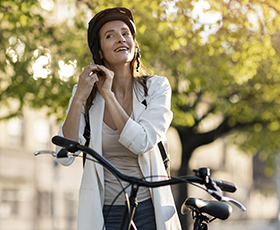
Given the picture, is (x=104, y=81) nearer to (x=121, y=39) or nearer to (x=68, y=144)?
(x=121, y=39)

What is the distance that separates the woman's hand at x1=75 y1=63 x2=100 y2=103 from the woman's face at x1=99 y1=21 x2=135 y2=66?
237 millimetres

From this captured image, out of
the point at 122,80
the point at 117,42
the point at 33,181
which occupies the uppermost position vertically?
the point at 33,181

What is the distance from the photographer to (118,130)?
2650 mm

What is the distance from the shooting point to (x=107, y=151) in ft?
8.71

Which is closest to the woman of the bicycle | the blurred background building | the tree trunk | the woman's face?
the woman's face

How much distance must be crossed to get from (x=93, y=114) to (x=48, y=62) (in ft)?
21.1

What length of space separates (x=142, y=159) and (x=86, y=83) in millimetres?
508

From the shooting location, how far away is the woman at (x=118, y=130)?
2.49m

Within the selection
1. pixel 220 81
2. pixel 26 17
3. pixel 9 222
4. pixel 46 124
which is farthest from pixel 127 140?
pixel 46 124

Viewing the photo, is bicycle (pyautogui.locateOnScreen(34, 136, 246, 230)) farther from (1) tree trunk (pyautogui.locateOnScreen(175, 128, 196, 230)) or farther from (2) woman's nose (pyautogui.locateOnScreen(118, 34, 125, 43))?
(1) tree trunk (pyautogui.locateOnScreen(175, 128, 196, 230))

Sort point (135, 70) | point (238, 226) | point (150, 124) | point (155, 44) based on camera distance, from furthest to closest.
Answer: point (238, 226)
point (155, 44)
point (135, 70)
point (150, 124)

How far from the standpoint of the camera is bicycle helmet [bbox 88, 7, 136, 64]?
2840mm

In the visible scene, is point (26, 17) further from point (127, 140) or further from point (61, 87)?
point (127, 140)

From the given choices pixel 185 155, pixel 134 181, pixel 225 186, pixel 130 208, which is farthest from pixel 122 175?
pixel 185 155
